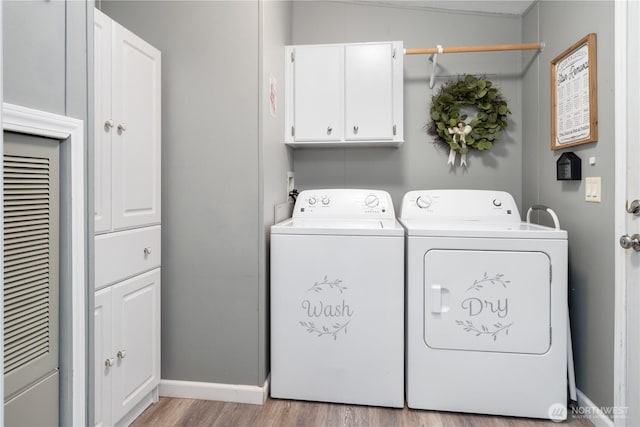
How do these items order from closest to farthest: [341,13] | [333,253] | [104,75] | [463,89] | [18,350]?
[18,350], [104,75], [333,253], [463,89], [341,13]

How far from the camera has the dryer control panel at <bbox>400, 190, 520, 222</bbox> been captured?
2.25m

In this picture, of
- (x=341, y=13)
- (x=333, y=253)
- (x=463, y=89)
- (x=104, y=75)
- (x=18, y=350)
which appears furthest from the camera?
(x=341, y=13)

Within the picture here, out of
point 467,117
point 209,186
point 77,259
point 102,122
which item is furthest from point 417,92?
point 77,259

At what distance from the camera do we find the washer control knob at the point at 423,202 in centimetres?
233

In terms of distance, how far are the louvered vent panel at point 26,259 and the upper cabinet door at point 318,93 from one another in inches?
62.1

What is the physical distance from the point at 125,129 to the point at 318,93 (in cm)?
115

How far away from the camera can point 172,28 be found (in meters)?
1.91

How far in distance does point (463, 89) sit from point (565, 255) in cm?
124

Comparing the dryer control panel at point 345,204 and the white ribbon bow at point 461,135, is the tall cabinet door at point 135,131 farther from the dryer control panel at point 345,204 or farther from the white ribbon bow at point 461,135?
the white ribbon bow at point 461,135

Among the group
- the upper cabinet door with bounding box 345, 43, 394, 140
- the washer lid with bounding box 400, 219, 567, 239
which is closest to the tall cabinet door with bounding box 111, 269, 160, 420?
the washer lid with bounding box 400, 219, 567, 239

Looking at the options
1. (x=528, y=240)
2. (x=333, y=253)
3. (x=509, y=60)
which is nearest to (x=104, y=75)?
(x=333, y=253)

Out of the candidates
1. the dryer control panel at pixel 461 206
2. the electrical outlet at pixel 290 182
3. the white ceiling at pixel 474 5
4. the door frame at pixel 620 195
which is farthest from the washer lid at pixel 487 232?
the white ceiling at pixel 474 5

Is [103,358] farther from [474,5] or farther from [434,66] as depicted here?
[474,5]

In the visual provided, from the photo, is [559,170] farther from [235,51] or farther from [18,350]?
[18,350]
